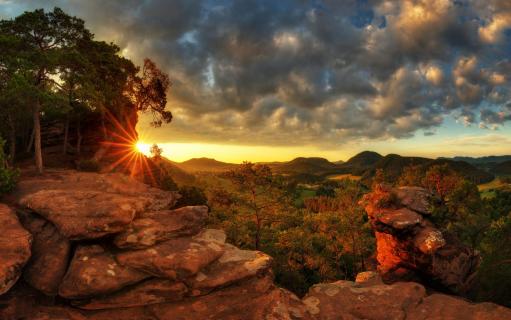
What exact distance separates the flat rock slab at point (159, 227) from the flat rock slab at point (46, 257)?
2995mm

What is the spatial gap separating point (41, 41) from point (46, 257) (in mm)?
28673

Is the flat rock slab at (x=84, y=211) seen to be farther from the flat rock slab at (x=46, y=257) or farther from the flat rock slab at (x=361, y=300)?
the flat rock slab at (x=361, y=300)

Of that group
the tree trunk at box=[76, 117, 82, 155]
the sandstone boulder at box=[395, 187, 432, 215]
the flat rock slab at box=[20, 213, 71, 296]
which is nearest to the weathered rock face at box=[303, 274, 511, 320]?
the flat rock slab at box=[20, 213, 71, 296]

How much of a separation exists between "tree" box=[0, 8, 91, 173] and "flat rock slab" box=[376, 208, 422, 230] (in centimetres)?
4273

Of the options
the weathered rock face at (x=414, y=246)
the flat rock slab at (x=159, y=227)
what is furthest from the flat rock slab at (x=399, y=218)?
the flat rock slab at (x=159, y=227)

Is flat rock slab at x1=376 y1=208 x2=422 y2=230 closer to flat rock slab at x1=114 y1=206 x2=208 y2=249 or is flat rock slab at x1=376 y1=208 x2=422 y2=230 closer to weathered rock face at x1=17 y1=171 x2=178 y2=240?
flat rock slab at x1=114 y1=206 x2=208 y2=249

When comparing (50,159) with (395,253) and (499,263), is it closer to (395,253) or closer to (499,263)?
(395,253)

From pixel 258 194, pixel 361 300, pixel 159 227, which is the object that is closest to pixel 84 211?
pixel 159 227

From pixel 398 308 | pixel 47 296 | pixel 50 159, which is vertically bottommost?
pixel 398 308

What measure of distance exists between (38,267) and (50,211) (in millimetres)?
3788

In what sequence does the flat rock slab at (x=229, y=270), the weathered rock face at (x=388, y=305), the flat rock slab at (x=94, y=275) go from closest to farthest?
the flat rock slab at (x=94, y=275) < the flat rock slab at (x=229, y=270) < the weathered rock face at (x=388, y=305)

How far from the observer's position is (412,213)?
137 feet

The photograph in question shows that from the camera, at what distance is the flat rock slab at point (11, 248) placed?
609 inches

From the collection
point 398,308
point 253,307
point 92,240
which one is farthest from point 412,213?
point 92,240
